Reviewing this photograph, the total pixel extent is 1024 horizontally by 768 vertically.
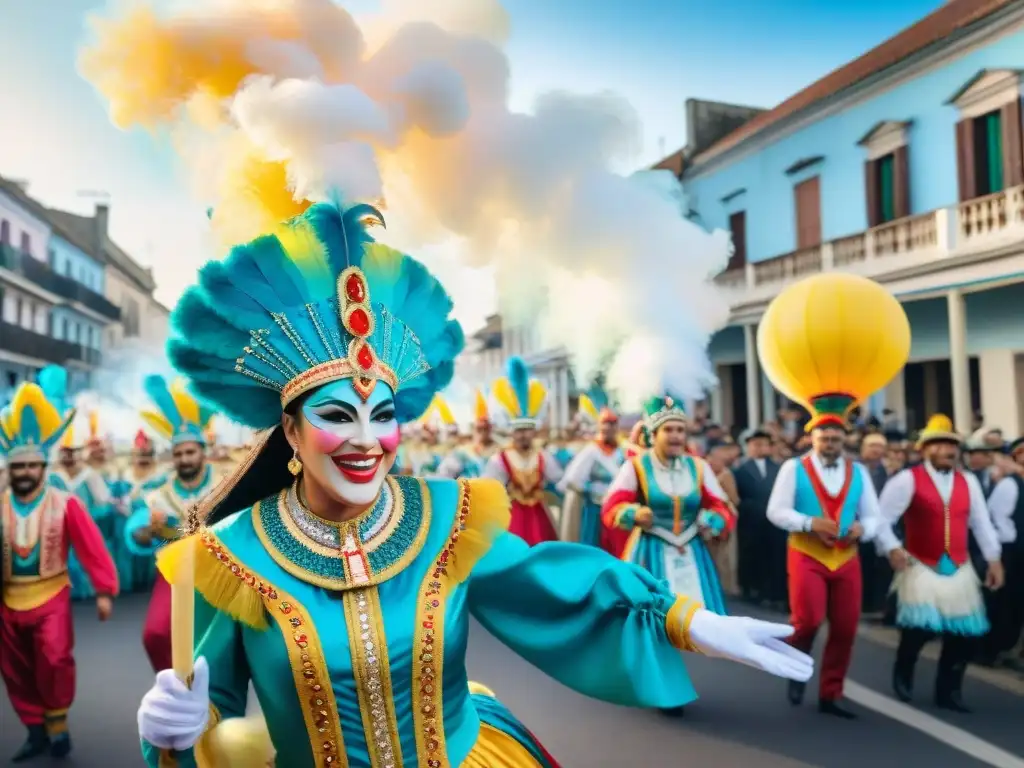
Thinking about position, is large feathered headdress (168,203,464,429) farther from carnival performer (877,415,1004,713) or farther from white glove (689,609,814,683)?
carnival performer (877,415,1004,713)

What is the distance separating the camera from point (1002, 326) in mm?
14289

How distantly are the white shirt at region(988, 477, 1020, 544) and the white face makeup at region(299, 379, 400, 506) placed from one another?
600 centimetres

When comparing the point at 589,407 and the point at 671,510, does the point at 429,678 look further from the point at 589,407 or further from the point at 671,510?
the point at 589,407

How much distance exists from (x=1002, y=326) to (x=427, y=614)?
1429cm

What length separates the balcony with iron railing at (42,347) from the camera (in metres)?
30.6

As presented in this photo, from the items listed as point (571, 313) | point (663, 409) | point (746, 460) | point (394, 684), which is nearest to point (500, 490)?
point (394, 684)

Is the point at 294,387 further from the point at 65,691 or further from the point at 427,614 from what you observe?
the point at 65,691

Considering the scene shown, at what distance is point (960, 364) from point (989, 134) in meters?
3.41

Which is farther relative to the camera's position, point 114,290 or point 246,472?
point 114,290

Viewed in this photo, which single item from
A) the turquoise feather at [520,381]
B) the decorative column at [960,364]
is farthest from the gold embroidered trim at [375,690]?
the decorative column at [960,364]

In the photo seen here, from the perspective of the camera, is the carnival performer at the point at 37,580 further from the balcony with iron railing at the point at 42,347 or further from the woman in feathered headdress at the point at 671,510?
the balcony with iron railing at the point at 42,347

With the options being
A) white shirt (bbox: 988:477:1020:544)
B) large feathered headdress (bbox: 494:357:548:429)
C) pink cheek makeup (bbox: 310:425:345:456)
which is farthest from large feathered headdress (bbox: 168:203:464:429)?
large feathered headdress (bbox: 494:357:548:429)

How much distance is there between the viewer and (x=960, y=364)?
13.7m

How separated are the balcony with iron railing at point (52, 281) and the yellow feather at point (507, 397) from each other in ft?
81.6
